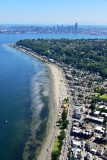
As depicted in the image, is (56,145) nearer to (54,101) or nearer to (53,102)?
(53,102)

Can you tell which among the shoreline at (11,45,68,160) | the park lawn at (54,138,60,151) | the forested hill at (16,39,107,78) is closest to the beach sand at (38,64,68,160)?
the shoreline at (11,45,68,160)

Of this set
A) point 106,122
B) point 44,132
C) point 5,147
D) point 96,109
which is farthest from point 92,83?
point 5,147

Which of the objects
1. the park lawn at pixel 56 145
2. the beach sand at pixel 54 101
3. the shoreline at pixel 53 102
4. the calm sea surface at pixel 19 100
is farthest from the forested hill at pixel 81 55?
the park lawn at pixel 56 145

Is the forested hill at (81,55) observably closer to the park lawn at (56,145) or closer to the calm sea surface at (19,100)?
the calm sea surface at (19,100)

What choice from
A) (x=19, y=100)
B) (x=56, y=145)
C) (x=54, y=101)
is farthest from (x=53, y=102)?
(x=56, y=145)

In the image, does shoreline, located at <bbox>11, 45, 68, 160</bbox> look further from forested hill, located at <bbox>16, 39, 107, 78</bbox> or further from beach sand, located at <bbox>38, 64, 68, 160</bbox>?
forested hill, located at <bbox>16, 39, 107, 78</bbox>

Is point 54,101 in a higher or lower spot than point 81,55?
lower
